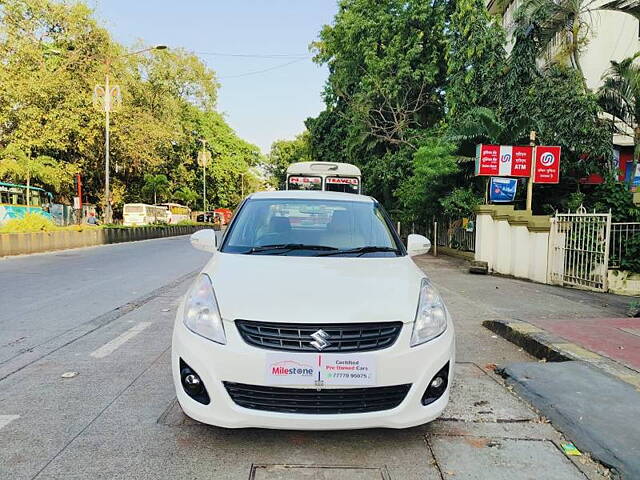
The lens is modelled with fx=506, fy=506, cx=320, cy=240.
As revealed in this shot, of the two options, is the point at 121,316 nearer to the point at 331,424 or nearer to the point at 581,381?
the point at 331,424

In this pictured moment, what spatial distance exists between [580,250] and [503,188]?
4.52 metres

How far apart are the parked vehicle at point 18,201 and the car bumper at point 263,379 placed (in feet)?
95.6

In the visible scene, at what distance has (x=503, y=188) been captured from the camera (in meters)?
14.4

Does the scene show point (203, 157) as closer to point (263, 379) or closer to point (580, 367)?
point (580, 367)

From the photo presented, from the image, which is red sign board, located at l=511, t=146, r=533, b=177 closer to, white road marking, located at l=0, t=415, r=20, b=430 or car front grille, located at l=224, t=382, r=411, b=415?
car front grille, located at l=224, t=382, r=411, b=415

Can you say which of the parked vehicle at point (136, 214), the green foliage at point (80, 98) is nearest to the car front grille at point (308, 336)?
the green foliage at point (80, 98)

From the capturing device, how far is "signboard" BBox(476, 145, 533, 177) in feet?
43.9

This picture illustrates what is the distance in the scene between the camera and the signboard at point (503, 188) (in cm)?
1430

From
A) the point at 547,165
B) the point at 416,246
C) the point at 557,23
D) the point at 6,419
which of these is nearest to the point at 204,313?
the point at 6,419

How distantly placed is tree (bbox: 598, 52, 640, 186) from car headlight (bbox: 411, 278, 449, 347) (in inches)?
552

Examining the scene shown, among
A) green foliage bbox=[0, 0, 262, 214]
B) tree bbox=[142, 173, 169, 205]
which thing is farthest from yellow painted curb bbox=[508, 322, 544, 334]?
tree bbox=[142, 173, 169, 205]

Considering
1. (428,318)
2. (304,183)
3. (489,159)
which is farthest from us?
(304,183)

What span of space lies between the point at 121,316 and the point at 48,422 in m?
3.59

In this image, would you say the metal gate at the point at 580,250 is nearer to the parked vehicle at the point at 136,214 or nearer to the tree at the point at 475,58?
the tree at the point at 475,58
